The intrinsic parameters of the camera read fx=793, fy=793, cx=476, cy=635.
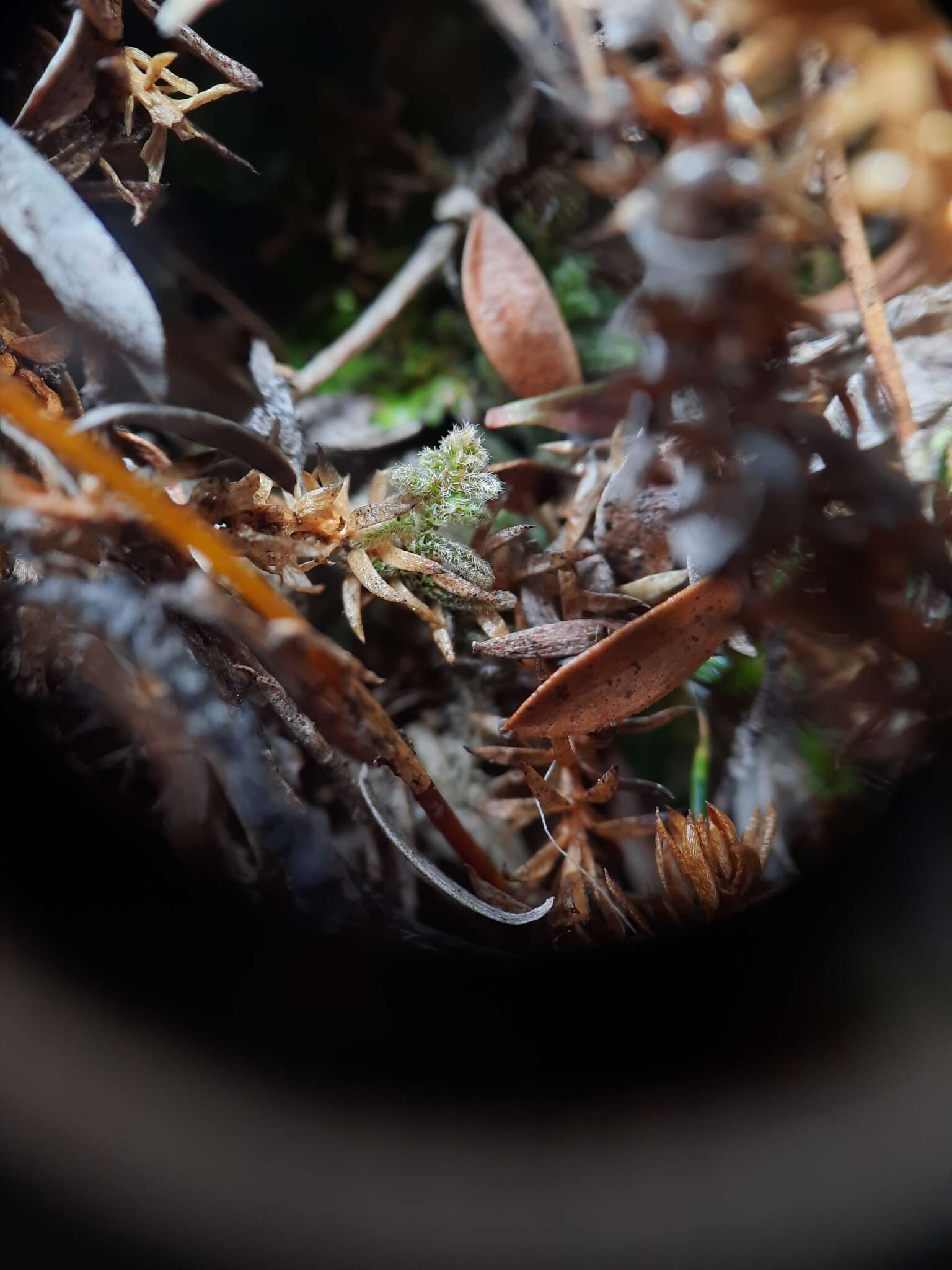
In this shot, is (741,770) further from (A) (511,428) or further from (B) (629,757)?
(A) (511,428)

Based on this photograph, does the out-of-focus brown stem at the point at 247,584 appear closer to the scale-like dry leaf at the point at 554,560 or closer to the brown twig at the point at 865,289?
the scale-like dry leaf at the point at 554,560

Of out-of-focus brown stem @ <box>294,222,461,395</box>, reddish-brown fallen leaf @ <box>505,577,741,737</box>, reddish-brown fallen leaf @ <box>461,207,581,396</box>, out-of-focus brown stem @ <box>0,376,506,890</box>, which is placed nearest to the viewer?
out-of-focus brown stem @ <box>0,376,506,890</box>

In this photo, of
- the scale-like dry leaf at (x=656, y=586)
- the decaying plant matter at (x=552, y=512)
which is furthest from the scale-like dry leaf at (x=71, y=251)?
the scale-like dry leaf at (x=656, y=586)

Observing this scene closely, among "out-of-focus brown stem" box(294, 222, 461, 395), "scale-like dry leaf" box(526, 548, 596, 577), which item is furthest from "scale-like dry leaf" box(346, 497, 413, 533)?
"out-of-focus brown stem" box(294, 222, 461, 395)

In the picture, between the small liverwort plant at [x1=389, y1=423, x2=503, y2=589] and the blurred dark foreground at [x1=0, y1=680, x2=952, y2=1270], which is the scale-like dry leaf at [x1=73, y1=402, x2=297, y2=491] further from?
the blurred dark foreground at [x1=0, y1=680, x2=952, y2=1270]

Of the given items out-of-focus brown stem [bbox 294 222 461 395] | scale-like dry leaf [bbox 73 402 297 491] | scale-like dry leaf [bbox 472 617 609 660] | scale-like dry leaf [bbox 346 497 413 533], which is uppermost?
scale-like dry leaf [bbox 73 402 297 491]

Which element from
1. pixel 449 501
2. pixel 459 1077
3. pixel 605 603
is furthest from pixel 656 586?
pixel 459 1077
